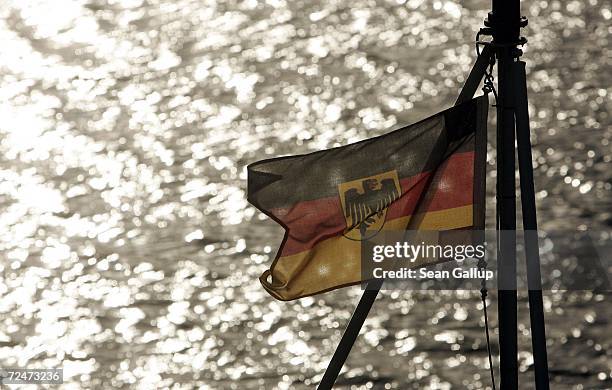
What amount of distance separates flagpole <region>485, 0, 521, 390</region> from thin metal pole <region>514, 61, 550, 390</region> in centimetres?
9

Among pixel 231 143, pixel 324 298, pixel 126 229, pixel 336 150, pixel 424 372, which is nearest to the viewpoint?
pixel 336 150

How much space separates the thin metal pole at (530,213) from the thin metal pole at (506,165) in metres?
0.08

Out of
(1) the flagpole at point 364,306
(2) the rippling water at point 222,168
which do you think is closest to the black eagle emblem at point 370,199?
(1) the flagpole at point 364,306

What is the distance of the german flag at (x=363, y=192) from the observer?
15500mm

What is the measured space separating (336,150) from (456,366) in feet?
20.0

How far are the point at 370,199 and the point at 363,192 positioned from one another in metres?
0.10

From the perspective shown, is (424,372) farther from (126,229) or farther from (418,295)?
(126,229)

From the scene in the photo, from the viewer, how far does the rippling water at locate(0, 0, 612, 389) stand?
2120 cm

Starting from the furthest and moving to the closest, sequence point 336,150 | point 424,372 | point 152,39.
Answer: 1. point 152,39
2. point 424,372
3. point 336,150

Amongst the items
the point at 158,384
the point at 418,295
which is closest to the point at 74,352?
the point at 158,384

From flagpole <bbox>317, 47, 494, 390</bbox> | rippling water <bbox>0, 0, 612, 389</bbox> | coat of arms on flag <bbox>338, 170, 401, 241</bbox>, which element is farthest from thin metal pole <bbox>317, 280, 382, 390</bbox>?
rippling water <bbox>0, 0, 612, 389</bbox>

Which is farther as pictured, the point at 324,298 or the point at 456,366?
the point at 324,298

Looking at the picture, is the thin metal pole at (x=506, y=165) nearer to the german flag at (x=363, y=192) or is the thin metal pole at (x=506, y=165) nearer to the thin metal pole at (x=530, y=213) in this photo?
the thin metal pole at (x=530, y=213)

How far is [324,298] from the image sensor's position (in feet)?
73.8
